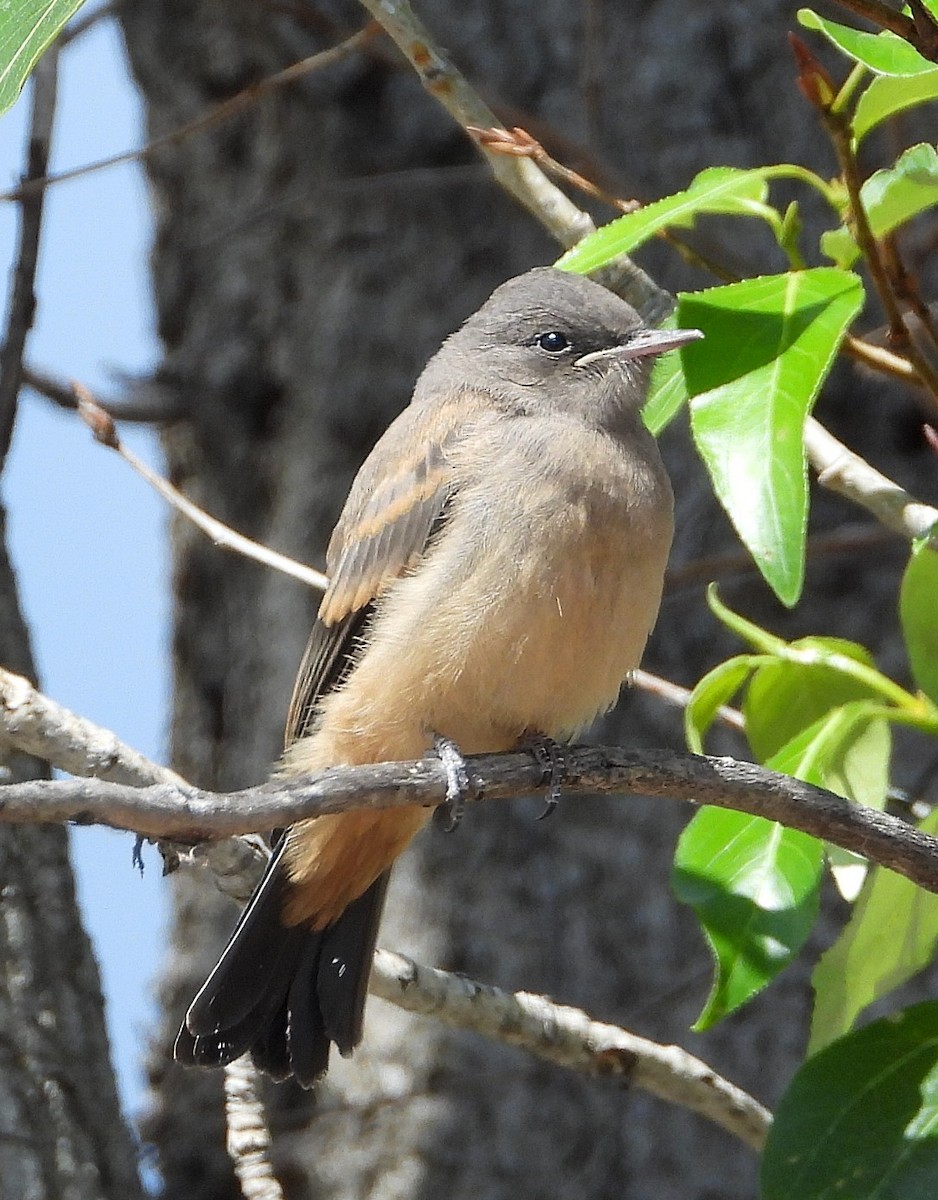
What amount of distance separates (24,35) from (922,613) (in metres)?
2.05

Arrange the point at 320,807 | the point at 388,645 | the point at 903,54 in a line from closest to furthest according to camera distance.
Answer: the point at 320,807 → the point at 903,54 → the point at 388,645

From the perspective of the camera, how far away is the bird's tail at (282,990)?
12.9ft

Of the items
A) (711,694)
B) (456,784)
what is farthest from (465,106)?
(456,784)

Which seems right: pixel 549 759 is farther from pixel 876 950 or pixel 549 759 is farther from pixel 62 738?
pixel 62 738

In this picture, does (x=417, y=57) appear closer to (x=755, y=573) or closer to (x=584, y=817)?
(x=755, y=573)

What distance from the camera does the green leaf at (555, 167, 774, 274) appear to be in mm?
3025

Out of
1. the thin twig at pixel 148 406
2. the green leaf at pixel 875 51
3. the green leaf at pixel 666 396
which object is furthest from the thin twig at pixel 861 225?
the thin twig at pixel 148 406

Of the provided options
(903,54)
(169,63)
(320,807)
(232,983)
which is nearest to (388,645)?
(232,983)

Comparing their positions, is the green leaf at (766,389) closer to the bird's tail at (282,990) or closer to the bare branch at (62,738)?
the bare branch at (62,738)

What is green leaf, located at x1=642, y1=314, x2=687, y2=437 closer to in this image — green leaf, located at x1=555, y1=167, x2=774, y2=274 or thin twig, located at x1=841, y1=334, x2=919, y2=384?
green leaf, located at x1=555, y1=167, x2=774, y2=274

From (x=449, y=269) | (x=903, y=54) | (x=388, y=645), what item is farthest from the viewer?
(x=449, y=269)

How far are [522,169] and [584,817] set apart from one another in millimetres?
2604

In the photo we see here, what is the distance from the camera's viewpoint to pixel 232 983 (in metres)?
3.98

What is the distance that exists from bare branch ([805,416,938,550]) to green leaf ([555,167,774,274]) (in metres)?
0.56
